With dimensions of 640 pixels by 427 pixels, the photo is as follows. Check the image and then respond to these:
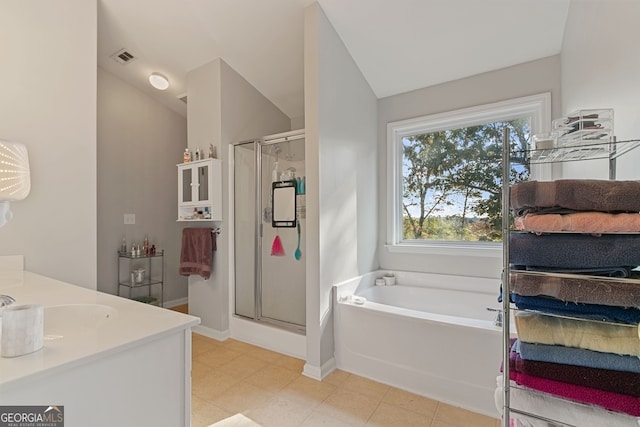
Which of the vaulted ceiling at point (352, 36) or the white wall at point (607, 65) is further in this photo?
the vaulted ceiling at point (352, 36)

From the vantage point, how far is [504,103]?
8.31 ft

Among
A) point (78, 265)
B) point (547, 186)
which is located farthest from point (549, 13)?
point (78, 265)

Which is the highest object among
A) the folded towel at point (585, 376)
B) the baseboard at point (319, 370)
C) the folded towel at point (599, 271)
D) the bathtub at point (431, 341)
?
the folded towel at point (599, 271)

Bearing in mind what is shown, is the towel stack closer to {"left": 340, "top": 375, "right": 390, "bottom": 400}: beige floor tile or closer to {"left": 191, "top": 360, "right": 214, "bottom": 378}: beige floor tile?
{"left": 340, "top": 375, "right": 390, "bottom": 400}: beige floor tile

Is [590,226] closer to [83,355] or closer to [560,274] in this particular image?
[560,274]

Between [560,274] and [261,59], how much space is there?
293cm

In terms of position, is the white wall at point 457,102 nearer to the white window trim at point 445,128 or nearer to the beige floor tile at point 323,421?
the white window trim at point 445,128

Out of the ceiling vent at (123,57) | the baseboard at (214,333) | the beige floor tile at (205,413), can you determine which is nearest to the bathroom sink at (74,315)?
the beige floor tile at (205,413)

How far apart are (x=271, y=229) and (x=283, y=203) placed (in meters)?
0.30

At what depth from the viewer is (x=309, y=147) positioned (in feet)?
7.57

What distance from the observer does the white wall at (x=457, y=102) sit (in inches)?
95.1

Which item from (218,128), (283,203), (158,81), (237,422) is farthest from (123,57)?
(237,422)

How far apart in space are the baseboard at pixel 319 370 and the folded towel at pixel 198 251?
1365mm

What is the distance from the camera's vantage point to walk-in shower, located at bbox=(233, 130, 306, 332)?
2.77 meters
